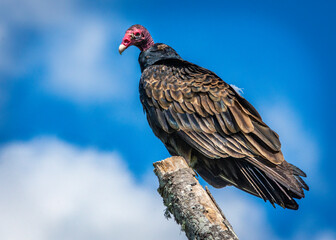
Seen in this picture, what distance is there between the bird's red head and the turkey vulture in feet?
2.98

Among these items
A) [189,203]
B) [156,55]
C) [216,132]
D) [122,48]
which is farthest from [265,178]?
[122,48]

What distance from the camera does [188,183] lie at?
311 centimetres

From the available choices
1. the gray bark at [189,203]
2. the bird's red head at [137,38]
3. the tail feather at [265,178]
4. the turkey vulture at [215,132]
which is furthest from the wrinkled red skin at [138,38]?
the gray bark at [189,203]

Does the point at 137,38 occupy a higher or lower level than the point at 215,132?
higher

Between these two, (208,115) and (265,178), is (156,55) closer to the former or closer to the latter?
(208,115)

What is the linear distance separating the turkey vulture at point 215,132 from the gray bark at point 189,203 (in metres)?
0.62

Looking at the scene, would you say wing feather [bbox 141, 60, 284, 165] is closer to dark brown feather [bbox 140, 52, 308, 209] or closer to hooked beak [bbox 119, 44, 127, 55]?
dark brown feather [bbox 140, 52, 308, 209]

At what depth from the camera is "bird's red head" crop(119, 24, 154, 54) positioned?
17.3 feet

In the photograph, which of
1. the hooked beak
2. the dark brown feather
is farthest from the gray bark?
the hooked beak

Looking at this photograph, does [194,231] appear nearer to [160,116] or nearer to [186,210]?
[186,210]

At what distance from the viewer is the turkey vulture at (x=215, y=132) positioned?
3682 millimetres

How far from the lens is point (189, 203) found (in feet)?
9.57

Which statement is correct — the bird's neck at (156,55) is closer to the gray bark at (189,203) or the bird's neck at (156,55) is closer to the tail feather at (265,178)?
the tail feather at (265,178)

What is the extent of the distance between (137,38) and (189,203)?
9.57 ft
